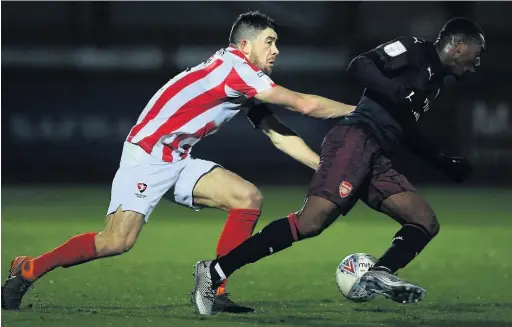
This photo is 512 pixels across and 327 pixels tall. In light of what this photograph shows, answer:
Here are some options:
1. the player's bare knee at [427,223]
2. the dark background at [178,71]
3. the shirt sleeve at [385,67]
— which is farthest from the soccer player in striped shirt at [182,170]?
the dark background at [178,71]

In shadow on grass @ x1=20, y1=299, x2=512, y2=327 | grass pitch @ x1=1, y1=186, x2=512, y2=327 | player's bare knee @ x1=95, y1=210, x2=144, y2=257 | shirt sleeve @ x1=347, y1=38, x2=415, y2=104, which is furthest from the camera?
player's bare knee @ x1=95, y1=210, x2=144, y2=257

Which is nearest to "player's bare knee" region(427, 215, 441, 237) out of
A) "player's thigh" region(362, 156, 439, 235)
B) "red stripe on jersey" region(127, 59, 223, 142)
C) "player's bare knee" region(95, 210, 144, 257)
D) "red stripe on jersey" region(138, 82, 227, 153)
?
"player's thigh" region(362, 156, 439, 235)

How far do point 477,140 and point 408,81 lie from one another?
10.5 metres

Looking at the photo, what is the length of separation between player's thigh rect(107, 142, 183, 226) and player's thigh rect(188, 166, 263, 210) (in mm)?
159

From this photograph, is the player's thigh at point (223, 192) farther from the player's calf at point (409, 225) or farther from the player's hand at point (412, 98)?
the player's hand at point (412, 98)

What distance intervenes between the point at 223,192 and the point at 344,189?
672 mm

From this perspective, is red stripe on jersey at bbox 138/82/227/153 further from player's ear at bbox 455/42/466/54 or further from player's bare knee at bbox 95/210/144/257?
player's ear at bbox 455/42/466/54

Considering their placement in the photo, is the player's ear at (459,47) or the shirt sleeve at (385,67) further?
the player's ear at (459,47)

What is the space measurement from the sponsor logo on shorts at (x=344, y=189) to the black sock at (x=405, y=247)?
1.31 feet

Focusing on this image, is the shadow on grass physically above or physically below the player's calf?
below

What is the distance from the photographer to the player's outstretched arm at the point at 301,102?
665 centimetres

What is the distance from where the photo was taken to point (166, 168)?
689 cm

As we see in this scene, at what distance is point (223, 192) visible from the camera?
22.5ft

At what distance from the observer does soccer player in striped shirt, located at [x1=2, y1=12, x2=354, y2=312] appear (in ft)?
22.3
